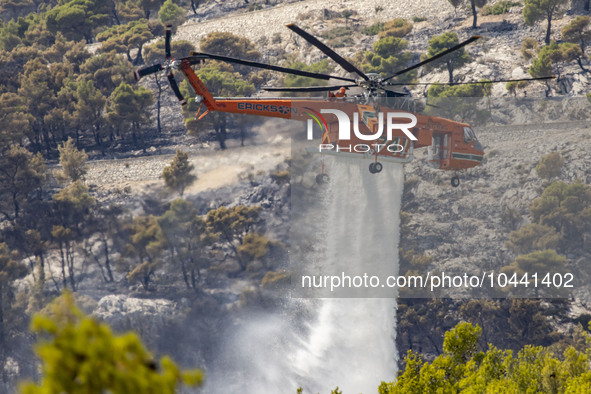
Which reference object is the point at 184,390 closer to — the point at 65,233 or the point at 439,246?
the point at 65,233

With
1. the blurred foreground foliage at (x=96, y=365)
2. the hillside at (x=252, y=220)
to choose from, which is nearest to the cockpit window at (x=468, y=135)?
the hillside at (x=252, y=220)

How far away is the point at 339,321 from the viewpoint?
A: 56750mm

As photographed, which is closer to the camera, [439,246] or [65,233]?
[439,246]

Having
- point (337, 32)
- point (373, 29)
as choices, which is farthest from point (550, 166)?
point (337, 32)

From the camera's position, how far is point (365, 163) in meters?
52.3

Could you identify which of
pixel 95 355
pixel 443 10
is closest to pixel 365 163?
pixel 443 10

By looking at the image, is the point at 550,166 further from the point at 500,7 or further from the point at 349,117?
the point at 500,7

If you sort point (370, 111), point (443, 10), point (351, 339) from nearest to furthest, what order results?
point (370, 111) → point (351, 339) → point (443, 10)

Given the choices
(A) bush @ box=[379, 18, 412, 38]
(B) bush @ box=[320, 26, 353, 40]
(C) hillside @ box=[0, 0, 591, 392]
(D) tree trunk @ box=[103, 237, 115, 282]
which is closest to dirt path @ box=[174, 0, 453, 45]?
(A) bush @ box=[379, 18, 412, 38]

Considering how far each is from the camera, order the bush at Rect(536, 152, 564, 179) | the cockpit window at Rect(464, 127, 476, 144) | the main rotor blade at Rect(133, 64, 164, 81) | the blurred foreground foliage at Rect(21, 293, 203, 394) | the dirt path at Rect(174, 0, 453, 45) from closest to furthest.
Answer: the blurred foreground foliage at Rect(21, 293, 203, 394), the main rotor blade at Rect(133, 64, 164, 81), the cockpit window at Rect(464, 127, 476, 144), the bush at Rect(536, 152, 564, 179), the dirt path at Rect(174, 0, 453, 45)

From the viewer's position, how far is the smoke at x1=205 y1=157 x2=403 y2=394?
50781 millimetres

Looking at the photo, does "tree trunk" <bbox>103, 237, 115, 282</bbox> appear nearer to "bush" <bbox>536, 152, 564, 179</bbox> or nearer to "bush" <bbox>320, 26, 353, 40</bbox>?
"bush" <bbox>536, 152, 564, 179</bbox>

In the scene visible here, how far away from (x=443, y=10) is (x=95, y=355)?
84155 millimetres

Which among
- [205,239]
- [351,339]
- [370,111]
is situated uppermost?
[370,111]
